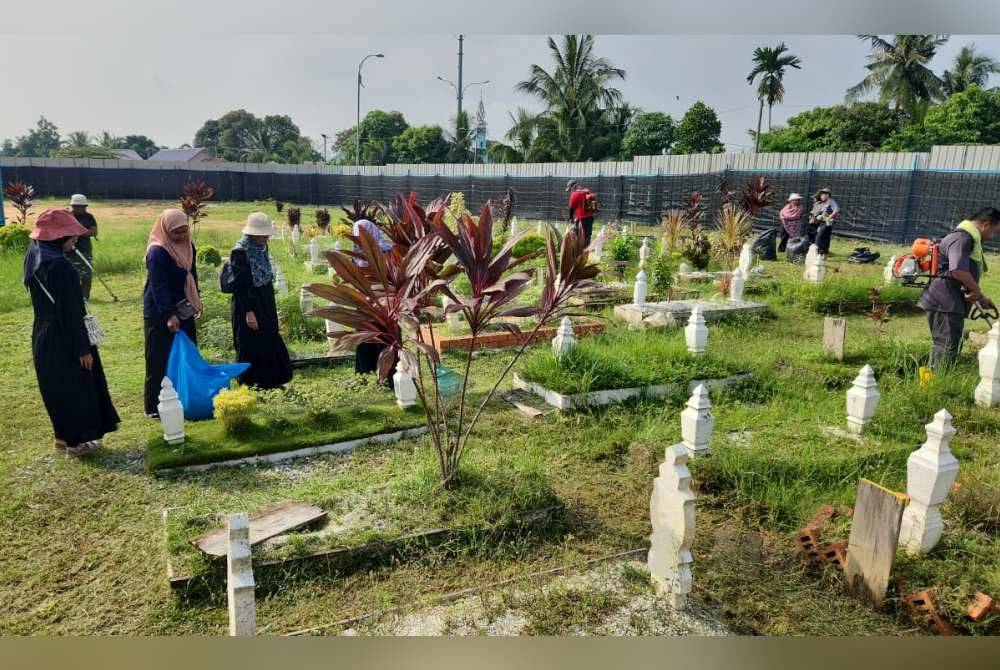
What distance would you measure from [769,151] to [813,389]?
9.25 m

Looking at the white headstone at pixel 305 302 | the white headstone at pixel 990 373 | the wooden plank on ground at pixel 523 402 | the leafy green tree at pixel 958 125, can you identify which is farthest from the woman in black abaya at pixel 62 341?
the leafy green tree at pixel 958 125

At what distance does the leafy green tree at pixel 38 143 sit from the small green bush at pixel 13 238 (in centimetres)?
87

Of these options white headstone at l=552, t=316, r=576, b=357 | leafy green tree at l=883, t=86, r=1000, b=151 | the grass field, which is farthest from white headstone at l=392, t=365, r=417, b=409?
leafy green tree at l=883, t=86, r=1000, b=151

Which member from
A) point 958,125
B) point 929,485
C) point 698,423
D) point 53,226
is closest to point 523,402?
point 698,423

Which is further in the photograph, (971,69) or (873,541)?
(971,69)

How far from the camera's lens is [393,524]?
3.23 metres

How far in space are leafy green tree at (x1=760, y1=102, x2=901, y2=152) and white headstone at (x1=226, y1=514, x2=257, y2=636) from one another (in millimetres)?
11821

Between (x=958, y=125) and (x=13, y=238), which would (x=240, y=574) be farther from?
(x=958, y=125)

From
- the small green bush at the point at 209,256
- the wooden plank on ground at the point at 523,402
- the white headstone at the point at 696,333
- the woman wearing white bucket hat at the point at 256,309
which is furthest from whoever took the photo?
the small green bush at the point at 209,256

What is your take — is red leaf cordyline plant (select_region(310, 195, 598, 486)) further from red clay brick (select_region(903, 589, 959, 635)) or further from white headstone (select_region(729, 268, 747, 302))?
white headstone (select_region(729, 268, 747, 302))

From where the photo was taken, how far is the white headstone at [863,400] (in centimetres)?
424

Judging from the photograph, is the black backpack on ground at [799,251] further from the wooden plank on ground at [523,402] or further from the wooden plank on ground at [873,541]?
the wooden plank on ground at [873,541]

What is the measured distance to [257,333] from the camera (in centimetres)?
492

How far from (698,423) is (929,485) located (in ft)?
3.98
